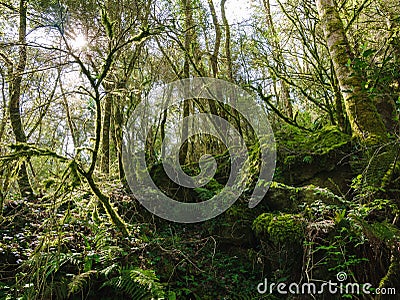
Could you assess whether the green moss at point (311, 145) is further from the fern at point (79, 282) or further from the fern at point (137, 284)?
the fern at point (79, 282)

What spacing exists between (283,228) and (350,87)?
7.90ft

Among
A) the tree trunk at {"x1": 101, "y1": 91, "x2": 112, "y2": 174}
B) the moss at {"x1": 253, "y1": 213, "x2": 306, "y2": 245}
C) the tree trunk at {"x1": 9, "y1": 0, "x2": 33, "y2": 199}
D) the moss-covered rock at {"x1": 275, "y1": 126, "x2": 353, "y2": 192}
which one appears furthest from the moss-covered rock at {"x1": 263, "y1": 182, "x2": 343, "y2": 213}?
the tree trunk at {"x1": 9, "y1": 0, "x2": 33, "y2": 199}

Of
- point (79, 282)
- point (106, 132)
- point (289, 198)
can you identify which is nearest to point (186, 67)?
point (106, 132)

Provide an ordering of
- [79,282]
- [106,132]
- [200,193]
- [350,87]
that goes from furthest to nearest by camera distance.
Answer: [106,132] < [200,193] < [350,87] < [79,282]

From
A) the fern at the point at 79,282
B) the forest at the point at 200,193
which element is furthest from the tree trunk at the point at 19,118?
the fern at the point at 79,282

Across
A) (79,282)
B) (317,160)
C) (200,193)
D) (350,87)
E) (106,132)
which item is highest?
(106,132)

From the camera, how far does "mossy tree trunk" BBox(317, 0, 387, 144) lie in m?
4.74

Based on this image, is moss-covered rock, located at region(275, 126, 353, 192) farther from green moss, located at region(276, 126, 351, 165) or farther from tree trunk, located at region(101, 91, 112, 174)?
tree trunk, located at region(101, 91, 112, 174)

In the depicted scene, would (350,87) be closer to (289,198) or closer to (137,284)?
(289,198)

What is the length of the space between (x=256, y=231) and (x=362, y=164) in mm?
1888

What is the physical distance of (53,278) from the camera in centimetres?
382

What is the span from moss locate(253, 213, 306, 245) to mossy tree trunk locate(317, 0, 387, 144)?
1.66 meters

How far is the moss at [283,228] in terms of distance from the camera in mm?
4102

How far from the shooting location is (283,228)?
14.0ft
